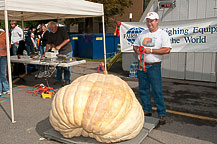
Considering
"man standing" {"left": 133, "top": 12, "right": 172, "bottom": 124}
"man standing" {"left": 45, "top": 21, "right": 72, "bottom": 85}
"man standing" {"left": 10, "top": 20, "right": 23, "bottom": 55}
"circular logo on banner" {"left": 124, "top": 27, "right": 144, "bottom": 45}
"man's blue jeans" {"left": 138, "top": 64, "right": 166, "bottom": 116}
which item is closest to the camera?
"man standing" {"left": 133, "top": 12, "right": 172, "bottom": 124}

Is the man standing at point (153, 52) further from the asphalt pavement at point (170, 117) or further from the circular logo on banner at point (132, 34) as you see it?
the circular logo on banner at point (132, 34)

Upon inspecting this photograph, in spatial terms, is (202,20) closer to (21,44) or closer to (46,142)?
(46,142)

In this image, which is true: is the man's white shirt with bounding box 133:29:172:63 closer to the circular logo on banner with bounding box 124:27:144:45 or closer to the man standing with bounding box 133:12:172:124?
the man standing with bounding box 133:12:172:124

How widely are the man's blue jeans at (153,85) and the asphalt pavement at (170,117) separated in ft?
1.45

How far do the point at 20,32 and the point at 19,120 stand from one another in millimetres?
6654

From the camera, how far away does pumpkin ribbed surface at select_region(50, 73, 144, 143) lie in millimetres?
3301

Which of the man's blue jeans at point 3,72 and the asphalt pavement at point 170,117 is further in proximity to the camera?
the man's blue jeans at point 3,72

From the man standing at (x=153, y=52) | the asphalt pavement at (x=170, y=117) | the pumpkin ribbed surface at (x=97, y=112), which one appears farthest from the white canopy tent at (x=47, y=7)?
the man standing at (x=153, y=52)

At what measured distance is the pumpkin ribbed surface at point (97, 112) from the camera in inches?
130

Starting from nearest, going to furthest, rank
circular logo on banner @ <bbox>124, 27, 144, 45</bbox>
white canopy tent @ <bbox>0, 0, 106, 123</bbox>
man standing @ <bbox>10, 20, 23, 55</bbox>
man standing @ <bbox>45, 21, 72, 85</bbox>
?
white canopy tent @ <bbox>0, 0, 106, 123</bbox> < man standing @ <bbox>45, 21, 72, 85</bbox> < circular logo on banner @ <bbox>124, 27, 144, 45</bbox> < man standing @ <bbox>10, 20, 23, 55</bbox>

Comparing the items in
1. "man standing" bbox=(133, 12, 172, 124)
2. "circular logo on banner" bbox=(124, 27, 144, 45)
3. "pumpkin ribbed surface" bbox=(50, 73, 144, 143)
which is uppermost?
"circular logo on banner" bbox=(124, 27, 144, 45)

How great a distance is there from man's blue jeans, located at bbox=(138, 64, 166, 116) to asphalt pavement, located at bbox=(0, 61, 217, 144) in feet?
→ 1.45

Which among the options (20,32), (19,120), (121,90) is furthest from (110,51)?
(121,90)

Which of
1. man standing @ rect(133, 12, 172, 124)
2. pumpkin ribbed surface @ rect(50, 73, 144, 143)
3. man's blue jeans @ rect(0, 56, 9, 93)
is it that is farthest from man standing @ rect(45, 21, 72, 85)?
pumpkin ribbed surface @ rect(50, 73, 144, 143)
